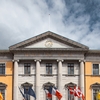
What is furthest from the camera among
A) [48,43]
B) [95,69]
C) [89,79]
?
[95,69]

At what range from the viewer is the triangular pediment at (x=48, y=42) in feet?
151

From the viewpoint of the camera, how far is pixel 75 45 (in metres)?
46.0

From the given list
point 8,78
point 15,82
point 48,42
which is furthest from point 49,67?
point 8,78

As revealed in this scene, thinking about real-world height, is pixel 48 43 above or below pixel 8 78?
above

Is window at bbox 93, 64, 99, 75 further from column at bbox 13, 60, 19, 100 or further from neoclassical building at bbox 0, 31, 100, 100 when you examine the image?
column at bbox 13, 60, 19, 100

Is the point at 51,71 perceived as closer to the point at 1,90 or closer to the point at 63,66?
the point at 63,66

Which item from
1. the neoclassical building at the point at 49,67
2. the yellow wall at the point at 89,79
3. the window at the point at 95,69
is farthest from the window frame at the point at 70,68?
the window at the point at 95,69

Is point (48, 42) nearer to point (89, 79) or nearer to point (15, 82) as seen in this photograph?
point (15, 82)

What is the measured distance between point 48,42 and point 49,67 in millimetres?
3774

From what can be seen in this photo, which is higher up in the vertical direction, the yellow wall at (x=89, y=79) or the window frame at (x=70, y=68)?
the window frame at (x=70, y=68)

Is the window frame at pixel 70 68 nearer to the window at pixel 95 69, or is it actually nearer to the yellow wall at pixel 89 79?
the yellow wall at pixel 89 79

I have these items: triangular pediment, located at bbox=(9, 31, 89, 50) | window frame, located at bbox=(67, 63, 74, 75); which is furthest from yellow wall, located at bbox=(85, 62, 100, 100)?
triangular pediment, located at bbox=(9, 31, 89, 50)

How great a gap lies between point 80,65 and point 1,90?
12328mm

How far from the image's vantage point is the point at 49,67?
46.0 m
